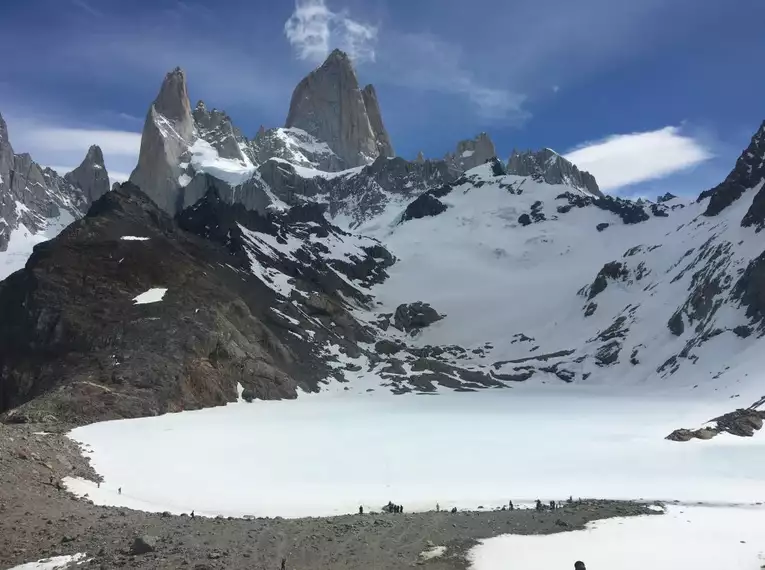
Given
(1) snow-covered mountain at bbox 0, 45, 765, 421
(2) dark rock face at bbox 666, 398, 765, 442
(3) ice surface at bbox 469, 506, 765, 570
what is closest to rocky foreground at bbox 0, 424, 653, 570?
(3) ice surface at bbox 469, 506, 765, 570

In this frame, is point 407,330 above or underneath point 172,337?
above

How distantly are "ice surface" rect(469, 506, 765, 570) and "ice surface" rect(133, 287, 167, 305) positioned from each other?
192 ft

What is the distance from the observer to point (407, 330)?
452 ft

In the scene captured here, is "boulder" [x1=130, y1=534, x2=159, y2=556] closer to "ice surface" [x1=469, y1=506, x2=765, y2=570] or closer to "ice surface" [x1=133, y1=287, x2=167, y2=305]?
"ice surface" [x1=469, y1=506, x2=765, y2=570]

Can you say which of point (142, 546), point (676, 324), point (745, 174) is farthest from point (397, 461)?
point (745, 174)

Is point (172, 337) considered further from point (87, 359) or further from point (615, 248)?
point (615, 248)

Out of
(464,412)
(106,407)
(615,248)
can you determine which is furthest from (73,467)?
(615,248)

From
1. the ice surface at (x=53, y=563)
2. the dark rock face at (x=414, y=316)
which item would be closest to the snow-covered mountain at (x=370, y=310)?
the dark rock face at (x=414, y=316)

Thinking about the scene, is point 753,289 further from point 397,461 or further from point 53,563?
point 53,563

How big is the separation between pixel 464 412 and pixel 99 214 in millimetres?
57961

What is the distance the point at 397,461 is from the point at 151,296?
4551cm

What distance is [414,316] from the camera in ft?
465

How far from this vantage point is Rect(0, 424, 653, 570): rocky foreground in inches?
690

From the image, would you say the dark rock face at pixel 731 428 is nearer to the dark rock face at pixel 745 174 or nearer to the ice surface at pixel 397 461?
the ice surface at pixel 397 461
